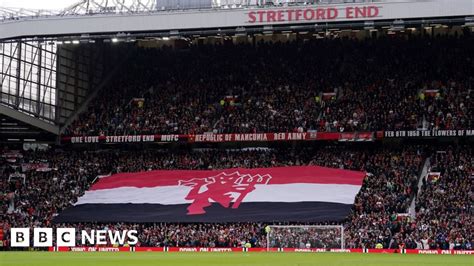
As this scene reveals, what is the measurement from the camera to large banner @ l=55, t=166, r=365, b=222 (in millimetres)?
57281

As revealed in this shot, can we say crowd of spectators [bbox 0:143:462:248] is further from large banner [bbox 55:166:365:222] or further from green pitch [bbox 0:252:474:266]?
green pitch [bbox 0:252:474:266]

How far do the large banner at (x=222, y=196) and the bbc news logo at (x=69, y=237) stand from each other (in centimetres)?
282

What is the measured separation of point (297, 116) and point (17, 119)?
2118 cm

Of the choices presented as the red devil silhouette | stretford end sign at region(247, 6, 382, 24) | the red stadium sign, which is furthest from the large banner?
stretford end sign at region(247, 6, 382, 24)

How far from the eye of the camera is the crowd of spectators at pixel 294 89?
62906mm

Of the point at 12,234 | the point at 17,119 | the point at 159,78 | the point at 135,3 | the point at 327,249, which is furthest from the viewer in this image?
the point at 159,78

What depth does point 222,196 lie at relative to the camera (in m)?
60.6

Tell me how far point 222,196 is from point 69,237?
1124cm

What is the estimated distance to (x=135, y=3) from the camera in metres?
61.1

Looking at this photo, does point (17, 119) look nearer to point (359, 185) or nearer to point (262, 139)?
point (262, 139)

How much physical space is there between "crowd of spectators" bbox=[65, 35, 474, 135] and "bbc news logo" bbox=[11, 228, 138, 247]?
12931 millimetres

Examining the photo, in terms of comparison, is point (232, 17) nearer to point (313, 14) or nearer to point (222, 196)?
point (313, 14)

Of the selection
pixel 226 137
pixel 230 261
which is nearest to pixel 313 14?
pixel 226 137

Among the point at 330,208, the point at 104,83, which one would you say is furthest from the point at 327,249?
the point at 104,83
